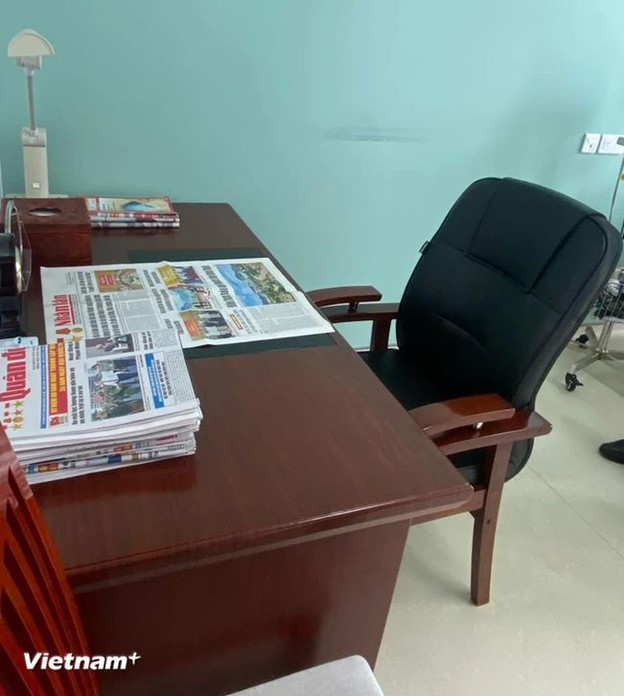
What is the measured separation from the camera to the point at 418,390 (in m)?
1.56

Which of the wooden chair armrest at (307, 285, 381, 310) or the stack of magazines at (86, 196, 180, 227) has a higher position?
the stack of magazines at (86, 196, 180, 227)

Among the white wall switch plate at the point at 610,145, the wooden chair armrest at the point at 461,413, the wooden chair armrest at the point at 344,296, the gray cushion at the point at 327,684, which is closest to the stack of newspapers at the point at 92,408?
the gray cushion at the point at 327,684

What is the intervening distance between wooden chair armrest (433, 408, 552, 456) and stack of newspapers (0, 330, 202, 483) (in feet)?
1.90

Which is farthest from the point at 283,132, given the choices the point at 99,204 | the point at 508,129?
the point at 508,129

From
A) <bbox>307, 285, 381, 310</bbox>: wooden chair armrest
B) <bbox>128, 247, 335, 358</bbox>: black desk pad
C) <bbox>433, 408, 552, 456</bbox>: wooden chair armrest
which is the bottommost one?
<bbox>433, 408, 552, 456</bbox>: wooden chair armrest

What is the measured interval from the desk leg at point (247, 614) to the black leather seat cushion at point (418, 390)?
1.44ft

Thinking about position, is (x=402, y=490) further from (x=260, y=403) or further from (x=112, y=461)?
(x=112, y=461)

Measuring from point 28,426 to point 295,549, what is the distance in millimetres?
401

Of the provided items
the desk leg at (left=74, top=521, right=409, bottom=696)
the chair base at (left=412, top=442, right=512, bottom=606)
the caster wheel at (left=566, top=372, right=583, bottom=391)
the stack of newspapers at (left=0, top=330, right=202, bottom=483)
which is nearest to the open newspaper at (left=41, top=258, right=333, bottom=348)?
the stack of newspapers at (left=0, top=330, right=202, bottom=483)

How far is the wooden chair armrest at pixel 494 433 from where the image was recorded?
122cm

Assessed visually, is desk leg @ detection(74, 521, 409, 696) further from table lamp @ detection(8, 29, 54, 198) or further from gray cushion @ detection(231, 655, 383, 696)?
table lamp @ detection(8, 29, 54, 198)

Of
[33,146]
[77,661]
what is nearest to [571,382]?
[33,146]

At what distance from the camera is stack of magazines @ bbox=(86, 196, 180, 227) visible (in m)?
1.54

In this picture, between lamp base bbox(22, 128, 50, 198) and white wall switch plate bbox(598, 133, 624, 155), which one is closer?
lamp base bbox(22, 128, 50, 198)
